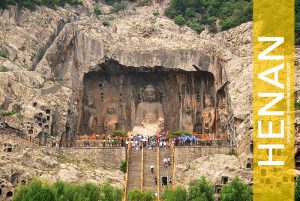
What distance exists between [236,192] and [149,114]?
29.2m

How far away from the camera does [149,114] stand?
3135 inches

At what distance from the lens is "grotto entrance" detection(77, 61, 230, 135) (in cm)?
7731

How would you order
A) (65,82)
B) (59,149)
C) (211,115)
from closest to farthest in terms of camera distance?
(59,149) → (65,82) → (211,115)

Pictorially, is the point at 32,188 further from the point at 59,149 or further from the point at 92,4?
the point at 92,4

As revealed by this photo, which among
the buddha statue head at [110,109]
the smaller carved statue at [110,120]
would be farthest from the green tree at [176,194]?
the buddha statue head at [110,109]

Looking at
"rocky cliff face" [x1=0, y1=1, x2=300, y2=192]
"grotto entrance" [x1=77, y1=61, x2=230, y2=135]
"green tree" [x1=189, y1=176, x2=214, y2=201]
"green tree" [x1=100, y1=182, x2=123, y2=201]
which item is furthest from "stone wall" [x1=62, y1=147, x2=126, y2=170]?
"grotto entrance" [x1=77, y1=61, x2=230, y2=135]

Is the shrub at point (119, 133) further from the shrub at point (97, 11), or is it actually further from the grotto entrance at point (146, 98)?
the shrub at point (97, 11)

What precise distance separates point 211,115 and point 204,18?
16977mm

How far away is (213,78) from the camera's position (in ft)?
252

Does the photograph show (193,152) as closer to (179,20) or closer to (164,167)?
(164,167)

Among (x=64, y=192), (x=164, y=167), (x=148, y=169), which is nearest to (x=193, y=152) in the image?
(x=164, y=167)

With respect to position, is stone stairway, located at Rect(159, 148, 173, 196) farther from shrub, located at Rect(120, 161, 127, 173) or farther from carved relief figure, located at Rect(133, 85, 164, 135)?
carved relief figure, located at Rect(133, 85, 164, 135)

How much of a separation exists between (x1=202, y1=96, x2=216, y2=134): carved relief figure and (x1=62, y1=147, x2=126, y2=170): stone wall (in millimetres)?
15205

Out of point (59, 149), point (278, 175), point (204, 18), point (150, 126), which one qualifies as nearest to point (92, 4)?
point (204, 18)
